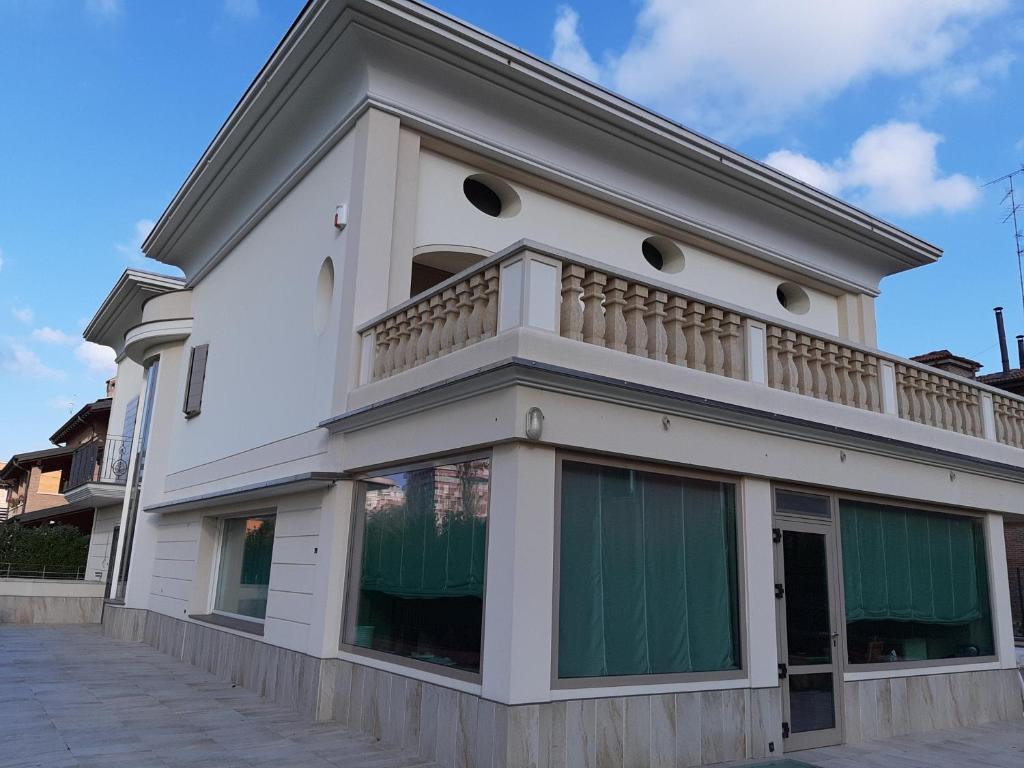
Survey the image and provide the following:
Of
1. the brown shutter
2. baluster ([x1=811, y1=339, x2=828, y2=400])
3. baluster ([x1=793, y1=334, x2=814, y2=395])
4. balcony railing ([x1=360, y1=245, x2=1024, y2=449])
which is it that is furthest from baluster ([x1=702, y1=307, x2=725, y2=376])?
the brown shutter

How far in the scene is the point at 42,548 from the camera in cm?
1911

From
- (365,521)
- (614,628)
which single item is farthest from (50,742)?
(614,628)

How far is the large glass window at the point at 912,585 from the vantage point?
26.0 ft

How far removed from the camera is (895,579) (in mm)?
8344

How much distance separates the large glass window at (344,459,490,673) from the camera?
6020 mm

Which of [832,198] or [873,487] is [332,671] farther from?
[832,198]

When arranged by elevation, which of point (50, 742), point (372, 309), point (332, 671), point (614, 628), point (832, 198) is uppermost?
point (832, 198)

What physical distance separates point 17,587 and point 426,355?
45.0 ft

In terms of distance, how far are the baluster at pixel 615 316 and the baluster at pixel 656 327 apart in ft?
1.01

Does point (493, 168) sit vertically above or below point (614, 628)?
above

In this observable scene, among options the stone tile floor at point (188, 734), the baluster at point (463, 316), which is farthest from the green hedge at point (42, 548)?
the baluster at point (463, 316)

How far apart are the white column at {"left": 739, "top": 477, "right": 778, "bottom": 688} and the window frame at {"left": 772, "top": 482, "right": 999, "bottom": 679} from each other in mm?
287

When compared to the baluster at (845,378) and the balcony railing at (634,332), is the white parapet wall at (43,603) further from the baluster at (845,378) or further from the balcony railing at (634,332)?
the baluster at (845,378)

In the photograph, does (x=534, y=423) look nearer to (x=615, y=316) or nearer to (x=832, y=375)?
(x=615, y=316)
